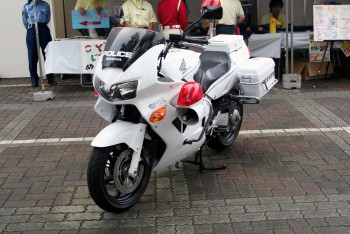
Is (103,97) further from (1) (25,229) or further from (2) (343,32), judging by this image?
(2) (343,32)

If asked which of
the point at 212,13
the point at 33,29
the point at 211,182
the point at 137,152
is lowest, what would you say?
the point at 211,182

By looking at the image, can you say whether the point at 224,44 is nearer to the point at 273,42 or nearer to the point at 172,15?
the point at 172,15

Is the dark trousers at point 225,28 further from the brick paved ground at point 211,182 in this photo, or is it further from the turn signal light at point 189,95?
the turn signal light at point 189,95

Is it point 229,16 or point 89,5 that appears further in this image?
point 89,5

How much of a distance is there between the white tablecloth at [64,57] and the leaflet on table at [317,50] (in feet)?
13.2

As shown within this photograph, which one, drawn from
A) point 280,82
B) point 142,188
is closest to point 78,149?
point 142,188

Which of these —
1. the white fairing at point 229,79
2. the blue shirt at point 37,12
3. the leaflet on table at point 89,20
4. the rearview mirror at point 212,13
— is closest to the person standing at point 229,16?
the leaflet on table at point 89,20

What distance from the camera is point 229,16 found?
28.5ft

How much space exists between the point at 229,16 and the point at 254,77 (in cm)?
416

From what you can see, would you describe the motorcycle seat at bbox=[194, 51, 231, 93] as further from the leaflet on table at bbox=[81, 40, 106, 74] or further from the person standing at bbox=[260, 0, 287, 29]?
the person standing at bbox=[260, 0, 287, 29]

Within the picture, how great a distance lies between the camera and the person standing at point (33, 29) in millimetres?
9109

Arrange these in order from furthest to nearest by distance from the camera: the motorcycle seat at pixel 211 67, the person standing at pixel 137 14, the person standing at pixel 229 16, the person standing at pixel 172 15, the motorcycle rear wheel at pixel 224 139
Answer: the person standing at pixel 229 16 → the person standing at pixel 137 14 → the person standing at pixel 172 15 → the motorcycle rear wheel at pixel 224 139 → the motorcycle seat at pixel 211 67

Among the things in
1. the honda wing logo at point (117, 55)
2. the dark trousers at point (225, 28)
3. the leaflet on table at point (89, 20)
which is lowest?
the dark trousers at point (225, 28)

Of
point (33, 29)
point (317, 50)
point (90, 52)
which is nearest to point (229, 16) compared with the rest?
point (317, 50)
